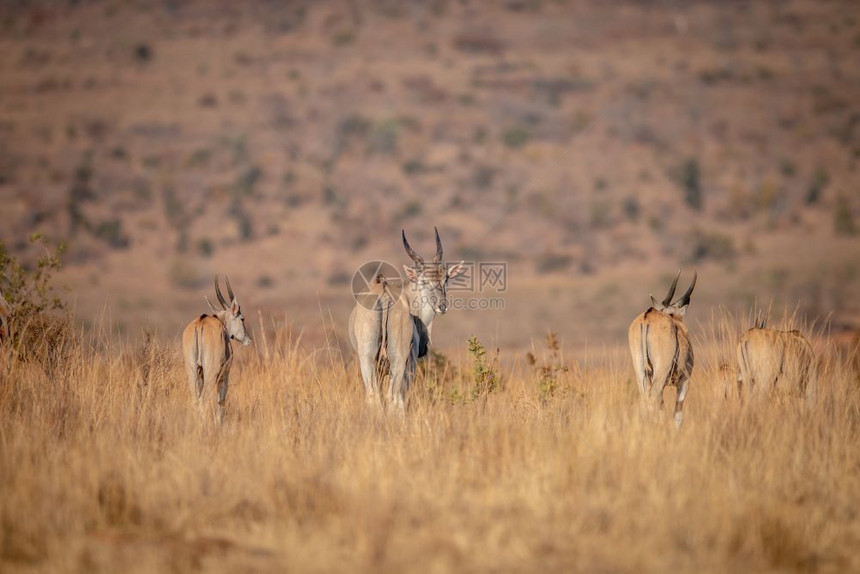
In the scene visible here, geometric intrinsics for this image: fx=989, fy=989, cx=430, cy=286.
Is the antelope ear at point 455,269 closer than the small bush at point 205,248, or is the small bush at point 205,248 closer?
the antelope ear at point 455,269

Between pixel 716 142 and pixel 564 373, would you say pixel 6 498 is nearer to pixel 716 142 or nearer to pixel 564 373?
pixel 564 373

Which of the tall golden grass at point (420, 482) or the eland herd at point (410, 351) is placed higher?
the eland herd at point (410, 351)

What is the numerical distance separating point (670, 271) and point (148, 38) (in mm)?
53637

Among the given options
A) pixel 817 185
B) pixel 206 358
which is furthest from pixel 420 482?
pixel 817 185

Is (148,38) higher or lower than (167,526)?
higher

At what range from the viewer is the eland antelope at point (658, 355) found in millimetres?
12102

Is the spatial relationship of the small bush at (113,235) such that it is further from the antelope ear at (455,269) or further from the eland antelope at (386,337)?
the eland antelope at (386,337)

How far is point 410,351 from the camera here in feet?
43.2

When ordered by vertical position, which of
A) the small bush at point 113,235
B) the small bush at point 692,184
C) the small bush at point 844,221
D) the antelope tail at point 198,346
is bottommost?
the antelope tail at point 198,346

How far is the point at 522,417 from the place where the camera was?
1204cm

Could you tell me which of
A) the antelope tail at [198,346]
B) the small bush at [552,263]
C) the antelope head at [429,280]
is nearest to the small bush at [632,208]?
the small bush at [552,263]

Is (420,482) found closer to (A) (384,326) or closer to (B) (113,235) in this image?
(A) (384,326)

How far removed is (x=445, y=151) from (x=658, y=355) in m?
53.2

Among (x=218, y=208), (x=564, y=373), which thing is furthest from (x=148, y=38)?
(x=564, y=373)
